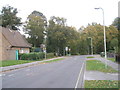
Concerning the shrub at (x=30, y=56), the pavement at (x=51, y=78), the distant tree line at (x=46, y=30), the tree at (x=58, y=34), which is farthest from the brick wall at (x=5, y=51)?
the tree at (x=58, y=34)

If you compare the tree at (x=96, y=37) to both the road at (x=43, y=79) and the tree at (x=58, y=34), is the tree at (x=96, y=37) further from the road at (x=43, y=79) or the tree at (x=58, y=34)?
the road at (x=43, y=79)

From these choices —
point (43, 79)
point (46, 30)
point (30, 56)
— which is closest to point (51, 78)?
point (43, 79)

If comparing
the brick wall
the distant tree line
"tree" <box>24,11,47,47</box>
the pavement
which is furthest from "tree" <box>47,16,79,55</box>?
the pavement

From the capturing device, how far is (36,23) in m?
61.0

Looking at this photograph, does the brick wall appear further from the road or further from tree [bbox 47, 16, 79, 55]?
tree [bbox 47, 16, 79, 55]

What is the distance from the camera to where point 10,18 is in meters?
60.4

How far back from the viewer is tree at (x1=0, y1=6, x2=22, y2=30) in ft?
196

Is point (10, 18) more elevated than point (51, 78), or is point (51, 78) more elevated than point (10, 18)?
point (10, 18)

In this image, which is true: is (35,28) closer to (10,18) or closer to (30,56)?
(10,18)

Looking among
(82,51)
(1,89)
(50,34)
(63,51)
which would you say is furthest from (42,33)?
(1,89)

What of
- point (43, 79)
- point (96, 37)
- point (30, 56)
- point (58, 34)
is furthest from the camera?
point (96, 37)

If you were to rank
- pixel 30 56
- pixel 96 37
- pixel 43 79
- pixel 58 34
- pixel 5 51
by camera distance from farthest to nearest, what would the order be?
pixel 96 37, pixel 58 34, pixel 30 56, pixel 5 51, pixel 43 79

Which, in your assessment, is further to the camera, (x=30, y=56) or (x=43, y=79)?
(x=30, y=56)

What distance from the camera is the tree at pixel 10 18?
5981cm
